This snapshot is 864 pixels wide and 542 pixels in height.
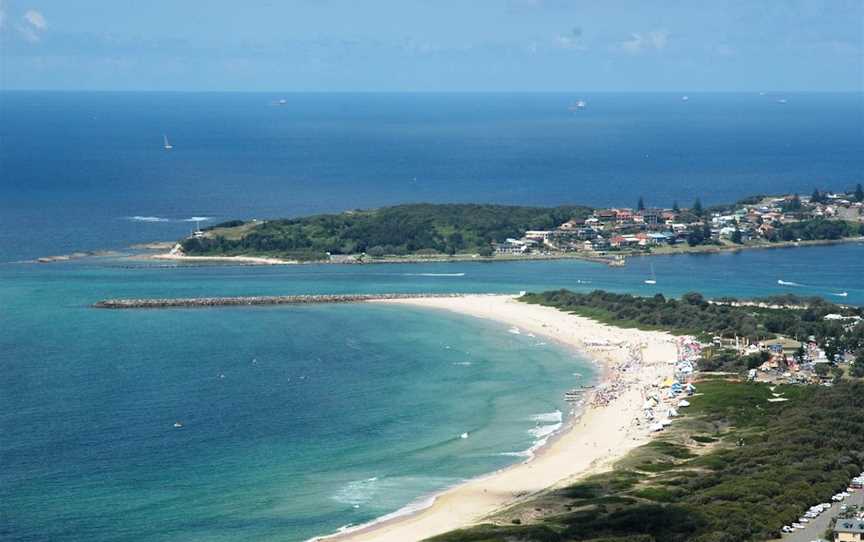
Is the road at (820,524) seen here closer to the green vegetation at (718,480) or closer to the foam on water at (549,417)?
the green vegetation at (718,480)

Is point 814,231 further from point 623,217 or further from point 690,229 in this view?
point 623,217

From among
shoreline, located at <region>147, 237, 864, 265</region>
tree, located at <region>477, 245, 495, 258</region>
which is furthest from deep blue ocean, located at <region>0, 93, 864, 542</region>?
tree, located at <region>477, 245, 495, 258</region>

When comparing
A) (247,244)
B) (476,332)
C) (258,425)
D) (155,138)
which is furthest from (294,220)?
(155,138)

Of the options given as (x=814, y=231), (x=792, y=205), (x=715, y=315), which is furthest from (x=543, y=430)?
(x=792, y=205)

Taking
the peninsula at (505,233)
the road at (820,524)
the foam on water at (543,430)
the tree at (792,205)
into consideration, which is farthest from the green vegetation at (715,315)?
the tree at (792,205)

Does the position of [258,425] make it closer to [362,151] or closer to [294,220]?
[294,220]

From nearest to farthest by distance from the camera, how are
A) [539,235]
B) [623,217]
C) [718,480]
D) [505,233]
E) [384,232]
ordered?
1. [718,480]
2. [384,232]
3. [539,235]
4. [505,233]
5. [623,217]

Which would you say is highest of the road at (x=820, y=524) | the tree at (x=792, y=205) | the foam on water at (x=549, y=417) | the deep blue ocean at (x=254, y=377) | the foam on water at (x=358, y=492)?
the tree at (x=792, y=205)
